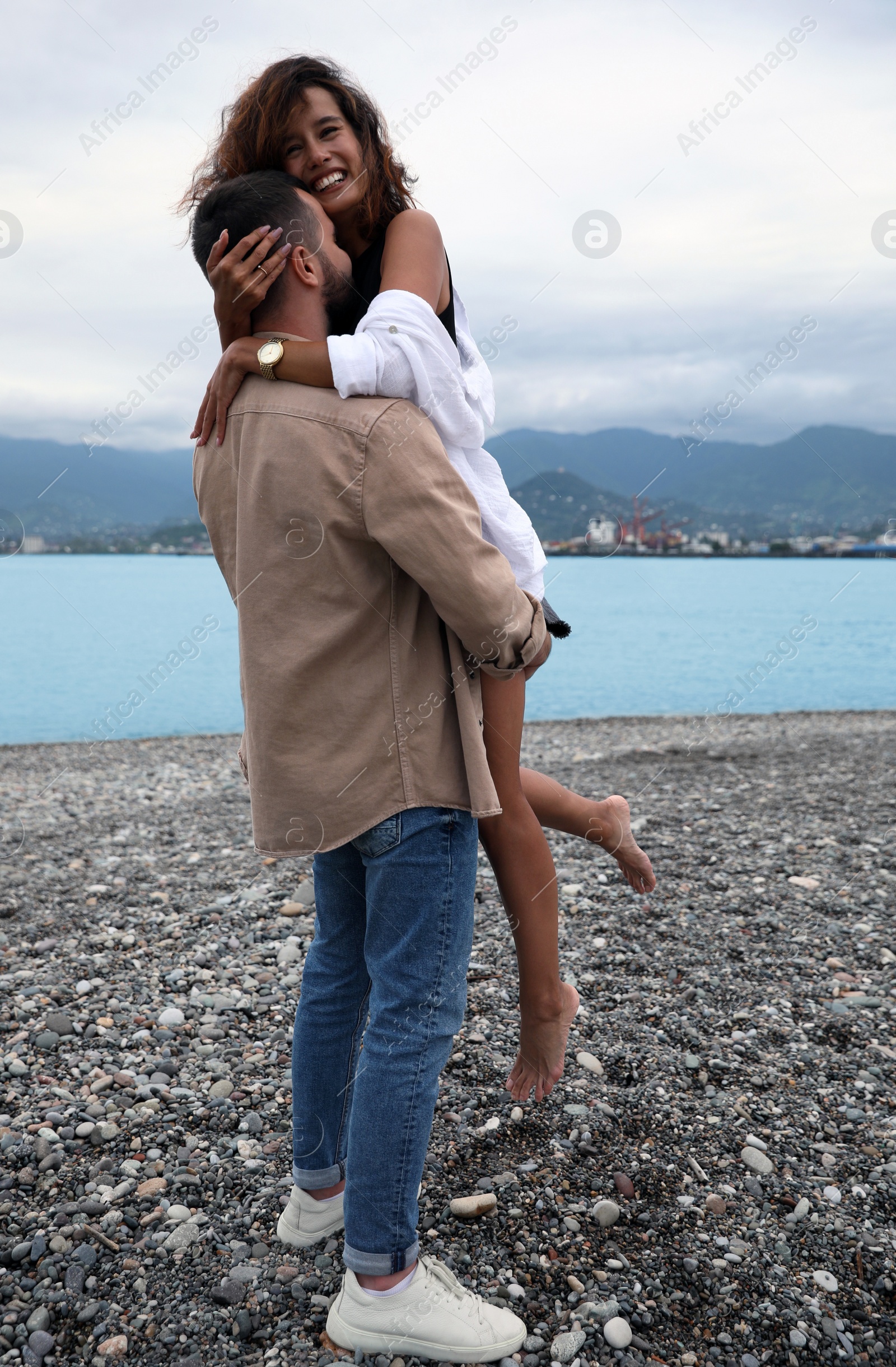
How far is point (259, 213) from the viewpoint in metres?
1.87

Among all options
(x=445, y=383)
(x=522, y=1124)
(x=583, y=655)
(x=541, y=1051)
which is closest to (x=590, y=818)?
(x=541, y=1051)

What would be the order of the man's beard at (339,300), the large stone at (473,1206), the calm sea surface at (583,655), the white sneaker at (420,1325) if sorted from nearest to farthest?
the man's beard at (339,300), the white sneaker at (420,1325), the large stone at (473,1206), the calm sea surface at (583,655)

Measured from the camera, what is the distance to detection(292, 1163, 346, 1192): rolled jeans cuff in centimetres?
248

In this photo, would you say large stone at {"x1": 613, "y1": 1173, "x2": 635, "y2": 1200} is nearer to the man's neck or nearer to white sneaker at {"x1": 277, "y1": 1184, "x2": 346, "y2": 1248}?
white sneaker at {"x1": 277, "y1": 1184, "x2": 346, "y2": 1248}

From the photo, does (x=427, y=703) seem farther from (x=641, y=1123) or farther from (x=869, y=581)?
(x=869, y=581)

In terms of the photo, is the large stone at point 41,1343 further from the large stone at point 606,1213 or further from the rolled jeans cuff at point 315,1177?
the large stone at point 606,1213

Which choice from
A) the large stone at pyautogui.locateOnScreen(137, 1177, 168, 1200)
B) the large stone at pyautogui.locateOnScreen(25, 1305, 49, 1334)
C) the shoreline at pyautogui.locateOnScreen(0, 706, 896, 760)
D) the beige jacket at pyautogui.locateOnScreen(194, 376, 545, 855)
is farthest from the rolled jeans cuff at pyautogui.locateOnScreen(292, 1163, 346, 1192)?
the shoreline at pyautogui.locateOnScreen(0, 706, 896, 760)

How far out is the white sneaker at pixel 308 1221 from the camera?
2.51 m

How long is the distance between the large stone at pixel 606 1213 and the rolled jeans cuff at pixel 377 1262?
2.48 ft

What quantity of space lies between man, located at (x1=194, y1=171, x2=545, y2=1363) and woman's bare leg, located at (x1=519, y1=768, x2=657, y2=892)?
621mm

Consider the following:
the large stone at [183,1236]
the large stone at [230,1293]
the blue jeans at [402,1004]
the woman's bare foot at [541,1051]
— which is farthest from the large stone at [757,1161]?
the large stone at [183,1236]

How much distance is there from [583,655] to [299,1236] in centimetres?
2857

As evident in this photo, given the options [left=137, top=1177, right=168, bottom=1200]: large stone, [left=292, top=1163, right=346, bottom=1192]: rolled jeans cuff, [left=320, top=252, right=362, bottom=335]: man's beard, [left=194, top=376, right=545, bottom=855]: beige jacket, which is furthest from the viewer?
[left=137, top=1177, right=168, bottom=1200]: large stone

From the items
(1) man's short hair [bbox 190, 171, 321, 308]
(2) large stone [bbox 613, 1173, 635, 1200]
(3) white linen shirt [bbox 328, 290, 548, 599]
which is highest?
(1) man's short hair [bbox 190, 171, 321, 308]
